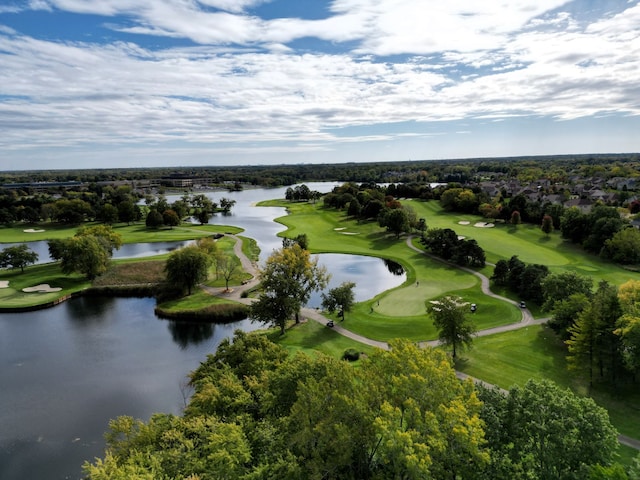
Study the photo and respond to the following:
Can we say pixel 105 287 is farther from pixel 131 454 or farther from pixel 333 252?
pixel 131 454

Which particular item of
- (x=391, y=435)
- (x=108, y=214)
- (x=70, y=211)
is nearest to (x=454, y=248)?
(x=391, y=435)

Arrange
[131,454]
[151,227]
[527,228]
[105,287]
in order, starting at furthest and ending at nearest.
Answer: [151,227], [527,228], [105,287], [131,454]

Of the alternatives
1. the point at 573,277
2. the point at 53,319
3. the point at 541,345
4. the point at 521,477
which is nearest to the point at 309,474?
the point at 521,477

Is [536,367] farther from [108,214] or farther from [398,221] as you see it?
[108,214]

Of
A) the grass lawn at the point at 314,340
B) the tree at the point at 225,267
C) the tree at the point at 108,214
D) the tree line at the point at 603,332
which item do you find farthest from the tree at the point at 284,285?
the tree at the point at 108,214

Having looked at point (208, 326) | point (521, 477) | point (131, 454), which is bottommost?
point (208, 326)
